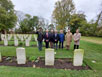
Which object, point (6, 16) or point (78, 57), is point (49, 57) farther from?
point (6, 16)

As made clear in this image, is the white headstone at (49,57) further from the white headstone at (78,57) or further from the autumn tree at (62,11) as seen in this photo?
the autumn tree at (62,11)

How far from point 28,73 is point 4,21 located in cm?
1604

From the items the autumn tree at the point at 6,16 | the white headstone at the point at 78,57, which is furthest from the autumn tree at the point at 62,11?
the white headstone at the point at 78,57

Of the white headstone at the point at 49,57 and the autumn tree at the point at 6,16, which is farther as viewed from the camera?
the autumn tree at the point at 6,16

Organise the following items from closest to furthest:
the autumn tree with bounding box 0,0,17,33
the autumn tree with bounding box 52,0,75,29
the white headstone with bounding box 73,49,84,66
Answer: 1. the white headstone with bounding box 73,49,84,66
2. the autumn tree with bounding box 0,0,17,33
3. the autumn tree with bounding box 52,0,75,29

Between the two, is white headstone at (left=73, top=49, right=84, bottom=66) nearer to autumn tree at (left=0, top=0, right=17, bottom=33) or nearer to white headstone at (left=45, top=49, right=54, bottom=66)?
white headstone at (left=45, top=49, right=54, bottom=66)

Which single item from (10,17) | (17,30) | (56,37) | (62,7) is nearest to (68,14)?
(62,7)

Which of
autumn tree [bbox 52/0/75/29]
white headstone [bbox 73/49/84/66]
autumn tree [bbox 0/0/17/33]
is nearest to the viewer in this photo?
white headstone [bbox 73/49/84/66]

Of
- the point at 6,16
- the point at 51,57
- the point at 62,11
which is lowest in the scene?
the point at 51,57

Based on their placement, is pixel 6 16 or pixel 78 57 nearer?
pixel 78 57

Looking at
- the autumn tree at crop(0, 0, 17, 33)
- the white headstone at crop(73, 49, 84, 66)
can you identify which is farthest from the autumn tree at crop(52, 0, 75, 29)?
the white headstone at crop(73, 49, 84, 66)

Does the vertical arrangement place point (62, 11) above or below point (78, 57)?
above

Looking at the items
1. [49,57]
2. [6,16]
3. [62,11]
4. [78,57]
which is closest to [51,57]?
[49,57]

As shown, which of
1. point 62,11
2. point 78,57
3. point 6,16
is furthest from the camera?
point 62,11
